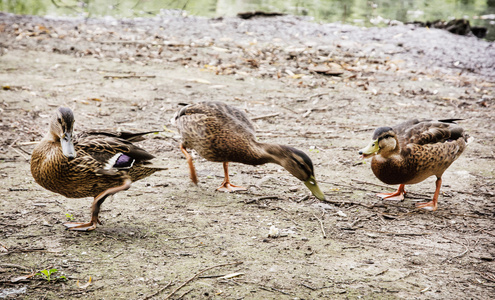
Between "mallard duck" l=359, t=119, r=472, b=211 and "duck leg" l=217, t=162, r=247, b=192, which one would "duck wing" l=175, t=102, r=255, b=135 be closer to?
"duck leg" l=217, t=162, r=247, b=192

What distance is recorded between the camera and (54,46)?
29.8 feet

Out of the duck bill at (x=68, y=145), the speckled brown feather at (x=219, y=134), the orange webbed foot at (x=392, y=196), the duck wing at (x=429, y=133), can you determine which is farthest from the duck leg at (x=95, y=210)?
the duck wing at (x=429, y=133)

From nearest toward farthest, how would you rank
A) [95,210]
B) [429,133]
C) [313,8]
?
[95,210], [429,133], [313,8]

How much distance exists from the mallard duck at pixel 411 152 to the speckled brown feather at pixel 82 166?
75.7 inches

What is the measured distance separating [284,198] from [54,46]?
665 centimetres

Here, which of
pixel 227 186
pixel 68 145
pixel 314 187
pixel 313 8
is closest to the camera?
pixel 68 145

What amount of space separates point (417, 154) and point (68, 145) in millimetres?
2798

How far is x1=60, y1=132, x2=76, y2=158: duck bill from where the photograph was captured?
318 cm

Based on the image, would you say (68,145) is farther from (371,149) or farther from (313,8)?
(313,8)

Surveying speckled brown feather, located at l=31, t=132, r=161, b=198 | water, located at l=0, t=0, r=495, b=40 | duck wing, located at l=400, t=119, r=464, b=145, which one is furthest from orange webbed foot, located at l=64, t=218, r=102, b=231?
water, located at l=0, t=0, r=495, b=40

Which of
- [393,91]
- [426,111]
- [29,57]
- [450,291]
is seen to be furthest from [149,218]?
[29,57]

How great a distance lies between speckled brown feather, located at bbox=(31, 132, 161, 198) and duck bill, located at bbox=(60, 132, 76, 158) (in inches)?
4.2

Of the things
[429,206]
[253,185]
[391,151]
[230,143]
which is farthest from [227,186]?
[429,206]

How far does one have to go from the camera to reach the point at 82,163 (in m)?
3.33
